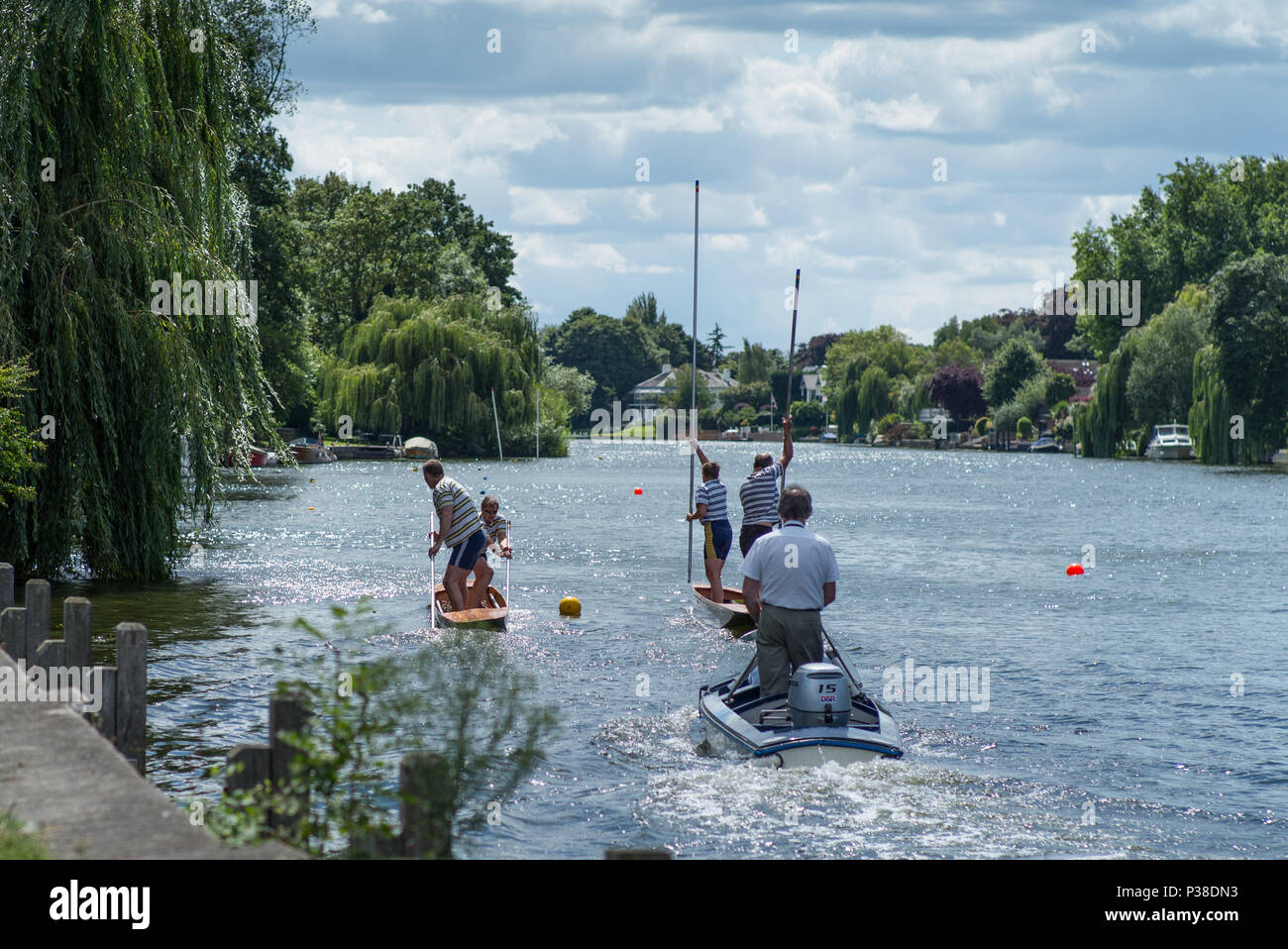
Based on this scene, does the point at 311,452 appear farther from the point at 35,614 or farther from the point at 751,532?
the point at 35,614

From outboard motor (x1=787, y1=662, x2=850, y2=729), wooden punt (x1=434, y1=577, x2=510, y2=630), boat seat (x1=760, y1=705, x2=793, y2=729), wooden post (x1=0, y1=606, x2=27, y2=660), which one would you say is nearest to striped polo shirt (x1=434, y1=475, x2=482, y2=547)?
wooden punt (x1=434, y1=577, x2=510, y2=630)

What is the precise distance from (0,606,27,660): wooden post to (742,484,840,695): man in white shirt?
184 inches

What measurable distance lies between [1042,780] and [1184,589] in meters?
13.9

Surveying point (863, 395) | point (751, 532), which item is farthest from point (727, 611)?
point (863, 395)

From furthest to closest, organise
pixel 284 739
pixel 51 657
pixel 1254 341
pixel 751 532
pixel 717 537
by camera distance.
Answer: pixel 1254 341, pixel 717 537, pixel 751 532, pixel 51 657, pixel 284 739

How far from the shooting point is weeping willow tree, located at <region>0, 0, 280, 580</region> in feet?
50.3

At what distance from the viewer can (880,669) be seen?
49.8 ft

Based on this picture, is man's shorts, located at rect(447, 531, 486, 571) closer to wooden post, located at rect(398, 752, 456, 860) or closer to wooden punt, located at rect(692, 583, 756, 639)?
wooden punt, located at rect(692, 583, 756, 639)

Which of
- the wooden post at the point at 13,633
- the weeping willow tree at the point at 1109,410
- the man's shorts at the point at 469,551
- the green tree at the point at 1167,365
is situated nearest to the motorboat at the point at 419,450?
the man's shorts at the point at 469,551

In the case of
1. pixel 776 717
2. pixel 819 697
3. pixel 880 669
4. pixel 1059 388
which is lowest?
pixel 880 669

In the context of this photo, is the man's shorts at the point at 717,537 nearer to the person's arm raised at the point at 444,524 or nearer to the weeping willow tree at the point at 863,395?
the person's arm raised at the point at 444,524

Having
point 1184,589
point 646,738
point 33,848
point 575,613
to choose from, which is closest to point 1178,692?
point 646,738

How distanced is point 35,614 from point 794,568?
16.3 ft
